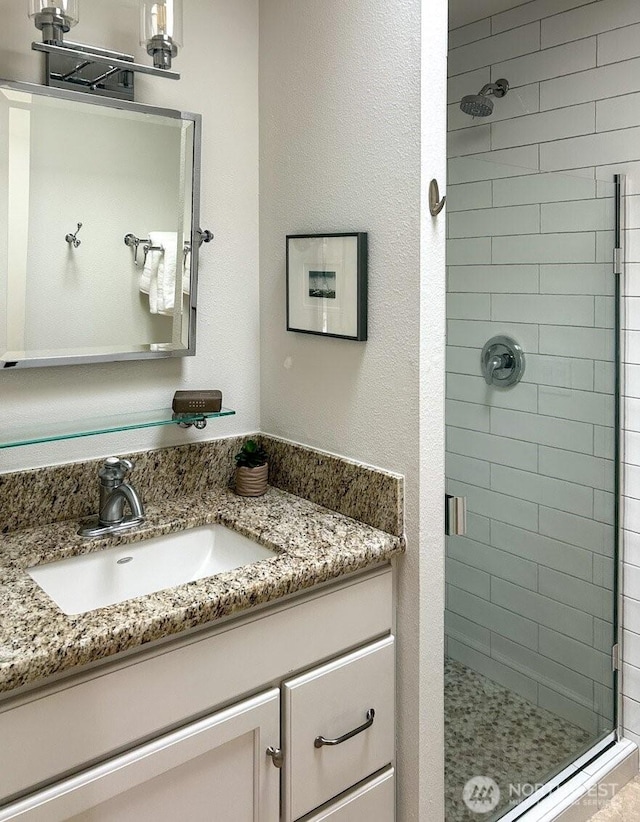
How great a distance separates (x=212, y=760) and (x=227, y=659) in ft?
0.59

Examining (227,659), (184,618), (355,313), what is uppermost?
(355,313)

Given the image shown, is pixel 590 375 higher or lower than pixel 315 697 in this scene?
higher

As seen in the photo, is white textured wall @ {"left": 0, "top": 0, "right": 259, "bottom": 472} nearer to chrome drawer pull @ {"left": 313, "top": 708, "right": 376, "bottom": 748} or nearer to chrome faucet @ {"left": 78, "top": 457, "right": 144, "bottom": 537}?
chrome faucet @ {"left": 78, "top": 457, "right": 144, "bottom": 537}

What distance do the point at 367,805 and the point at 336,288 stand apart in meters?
1.14

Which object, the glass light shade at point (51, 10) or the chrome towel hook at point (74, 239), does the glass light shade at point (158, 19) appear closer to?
the glass light shade at point (51, 10)

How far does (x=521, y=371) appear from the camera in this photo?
1909 mm

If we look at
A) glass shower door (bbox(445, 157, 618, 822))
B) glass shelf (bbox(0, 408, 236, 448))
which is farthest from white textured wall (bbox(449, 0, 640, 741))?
glass shelf (bbox(0, 408, 236, 448))

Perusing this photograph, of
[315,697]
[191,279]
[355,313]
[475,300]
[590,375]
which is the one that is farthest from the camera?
[590,375]

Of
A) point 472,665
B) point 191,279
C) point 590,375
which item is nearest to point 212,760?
point 472,665

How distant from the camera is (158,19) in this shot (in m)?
1.46

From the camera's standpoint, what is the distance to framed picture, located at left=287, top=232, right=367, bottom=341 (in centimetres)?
155

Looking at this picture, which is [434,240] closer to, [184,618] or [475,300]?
[475,300]
